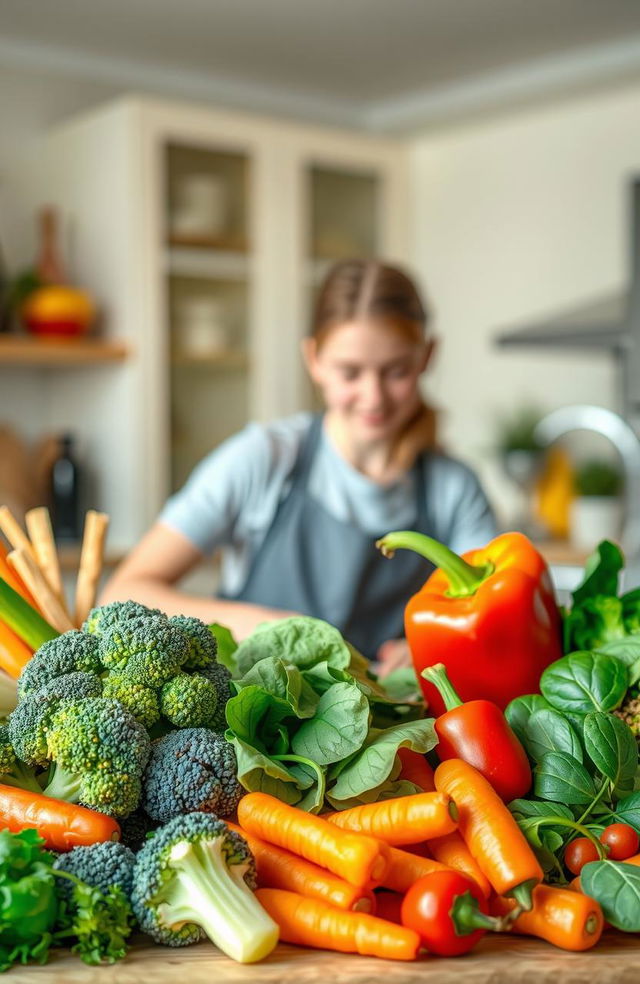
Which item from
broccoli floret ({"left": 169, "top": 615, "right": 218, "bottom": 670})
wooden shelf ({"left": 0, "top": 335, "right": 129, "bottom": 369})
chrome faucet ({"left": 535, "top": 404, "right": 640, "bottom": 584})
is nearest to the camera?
broccoli floret ({"left": 169, "top": 615, "right": 218, "bottom": 670})

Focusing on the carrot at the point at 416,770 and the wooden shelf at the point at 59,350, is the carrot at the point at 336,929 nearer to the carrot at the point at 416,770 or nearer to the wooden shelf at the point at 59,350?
the carrot at the point at 416,770

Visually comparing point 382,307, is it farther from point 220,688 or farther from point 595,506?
point 595,506

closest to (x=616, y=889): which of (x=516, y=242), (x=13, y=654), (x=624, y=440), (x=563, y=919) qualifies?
(x=563, y=919)

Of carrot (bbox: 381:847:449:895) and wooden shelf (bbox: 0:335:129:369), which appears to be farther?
wooden shelf (bbox: 0:335:129:369)

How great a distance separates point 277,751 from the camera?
894 millimetres

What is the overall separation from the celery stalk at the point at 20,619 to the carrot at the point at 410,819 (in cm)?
32

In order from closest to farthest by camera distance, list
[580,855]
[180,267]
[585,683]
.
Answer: [580,855] < [585,683] < [180,267]

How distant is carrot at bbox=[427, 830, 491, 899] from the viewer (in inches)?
31.3

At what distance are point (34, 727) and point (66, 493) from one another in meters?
2.81

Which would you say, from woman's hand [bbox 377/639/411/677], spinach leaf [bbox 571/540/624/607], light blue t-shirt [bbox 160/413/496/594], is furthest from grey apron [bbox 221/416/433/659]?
spinach leaf [bbox 571/540/624/607]

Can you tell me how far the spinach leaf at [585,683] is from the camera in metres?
0.95

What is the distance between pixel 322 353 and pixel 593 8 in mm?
2025

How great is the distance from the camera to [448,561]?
1.09 m

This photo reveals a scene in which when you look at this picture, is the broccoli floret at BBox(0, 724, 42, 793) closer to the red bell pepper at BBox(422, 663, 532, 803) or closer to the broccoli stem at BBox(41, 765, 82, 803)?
the broccoli stem at BBox(41, 765, 82, 803)
